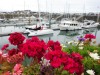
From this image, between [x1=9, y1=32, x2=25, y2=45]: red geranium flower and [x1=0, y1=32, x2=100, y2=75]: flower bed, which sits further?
[x1=9, y1=32, x2=25, y2=45]: red geranium flower

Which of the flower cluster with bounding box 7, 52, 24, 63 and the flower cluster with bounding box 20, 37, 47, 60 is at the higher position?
the flower cluster with bounding box 20, 37, 47, 60

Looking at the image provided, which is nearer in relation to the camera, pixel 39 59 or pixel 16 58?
pixel 16 58

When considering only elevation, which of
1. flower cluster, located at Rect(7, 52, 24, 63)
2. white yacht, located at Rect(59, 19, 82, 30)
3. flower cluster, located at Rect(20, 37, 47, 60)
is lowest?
white yacht, located at Rect(59, 19, 82, 30)

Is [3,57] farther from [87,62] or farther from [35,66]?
[87,62]

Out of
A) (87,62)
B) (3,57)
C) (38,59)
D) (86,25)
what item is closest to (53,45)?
(38,59)

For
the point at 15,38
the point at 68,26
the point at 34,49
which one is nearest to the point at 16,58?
the point at 34,49

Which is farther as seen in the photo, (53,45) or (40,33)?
(40,33)

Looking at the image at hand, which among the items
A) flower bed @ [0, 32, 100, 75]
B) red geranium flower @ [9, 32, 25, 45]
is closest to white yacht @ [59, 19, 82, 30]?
red geranium flower @ [9, 32, 25, 45]

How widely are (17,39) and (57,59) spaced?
88 cm

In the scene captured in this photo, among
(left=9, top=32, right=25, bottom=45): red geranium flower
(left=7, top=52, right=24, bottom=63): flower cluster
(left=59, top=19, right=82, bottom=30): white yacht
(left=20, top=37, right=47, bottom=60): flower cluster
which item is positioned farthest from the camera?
(left=59, top=19, right=82, bottom=30): white yacht

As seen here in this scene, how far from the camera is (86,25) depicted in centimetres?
6644

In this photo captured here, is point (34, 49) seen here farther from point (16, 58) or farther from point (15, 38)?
point (15, 38)

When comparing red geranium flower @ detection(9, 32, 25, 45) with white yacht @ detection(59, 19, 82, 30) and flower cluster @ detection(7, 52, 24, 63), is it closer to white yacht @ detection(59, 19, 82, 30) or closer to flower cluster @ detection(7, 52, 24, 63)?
flower cluster @ detection(7, 52, 24, 63)

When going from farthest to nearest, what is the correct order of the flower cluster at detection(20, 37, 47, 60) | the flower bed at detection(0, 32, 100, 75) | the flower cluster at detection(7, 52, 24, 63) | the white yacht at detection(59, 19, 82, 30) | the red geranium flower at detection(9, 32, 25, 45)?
the white yacht at detection(59, 19, 82, 30), the red geranium flower at detection(9, 32, 25, 45), the flower cluster at detection(7, 52, 24, 63), the flower cluster at detection(20, 37, 47, 60), the flower bed at detection(0, 32, 100, 75)
